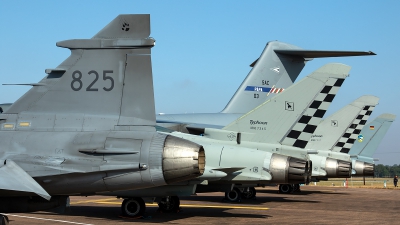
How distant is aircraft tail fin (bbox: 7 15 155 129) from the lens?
9930 mm

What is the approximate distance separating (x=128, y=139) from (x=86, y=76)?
1601mm

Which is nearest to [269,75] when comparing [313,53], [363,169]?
[313,53]

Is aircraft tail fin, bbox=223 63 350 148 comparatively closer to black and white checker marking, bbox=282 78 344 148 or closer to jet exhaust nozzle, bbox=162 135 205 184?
black and white checker marking, bbox=282 78 344 148

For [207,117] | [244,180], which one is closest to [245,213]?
[244,180]

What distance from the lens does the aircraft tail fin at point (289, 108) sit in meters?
19.2

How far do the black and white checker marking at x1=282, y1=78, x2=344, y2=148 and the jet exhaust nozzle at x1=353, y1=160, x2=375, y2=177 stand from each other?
1613 cm

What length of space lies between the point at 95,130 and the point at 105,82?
928mm

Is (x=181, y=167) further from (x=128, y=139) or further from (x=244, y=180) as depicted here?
(x=244, y=180)

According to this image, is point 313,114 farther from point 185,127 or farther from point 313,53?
point 313,53

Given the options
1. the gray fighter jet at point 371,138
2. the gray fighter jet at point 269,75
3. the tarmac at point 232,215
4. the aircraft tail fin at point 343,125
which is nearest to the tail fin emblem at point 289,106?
the tarmac at point 232,215

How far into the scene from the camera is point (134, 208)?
1675 centimetres

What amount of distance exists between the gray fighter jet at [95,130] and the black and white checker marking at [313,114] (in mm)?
9594

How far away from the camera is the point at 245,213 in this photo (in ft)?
61.7

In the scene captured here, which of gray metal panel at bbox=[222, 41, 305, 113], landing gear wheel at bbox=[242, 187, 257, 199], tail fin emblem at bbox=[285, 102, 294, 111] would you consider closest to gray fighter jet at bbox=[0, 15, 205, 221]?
tail fin emblem at bbox=[285, 102, 294, 111]
